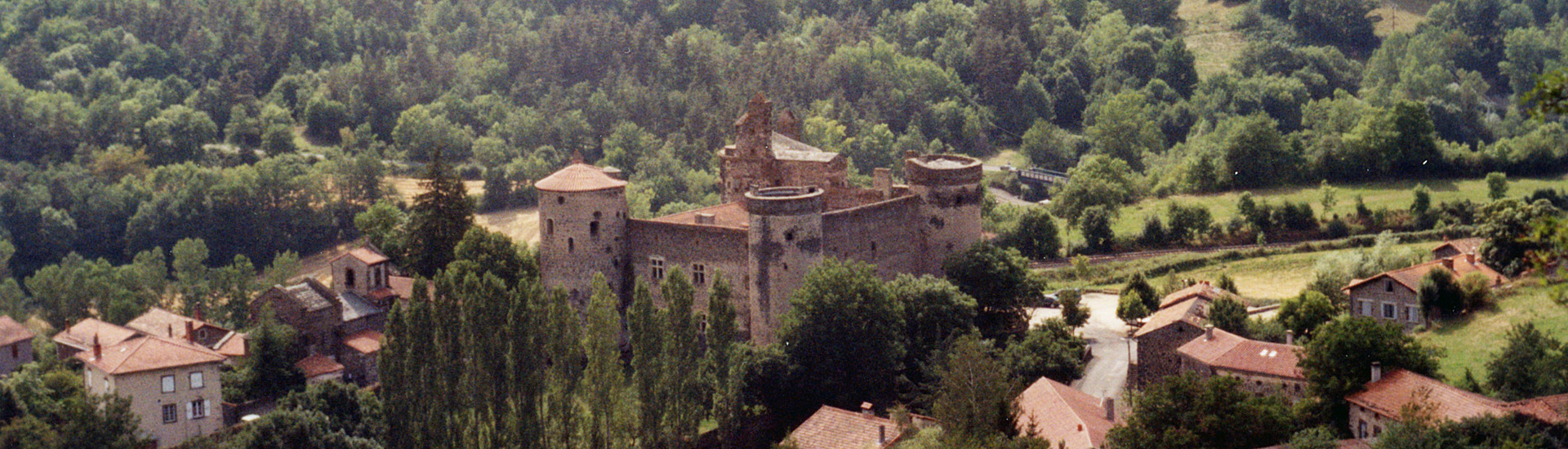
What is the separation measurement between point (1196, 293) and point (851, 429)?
17.7 meters

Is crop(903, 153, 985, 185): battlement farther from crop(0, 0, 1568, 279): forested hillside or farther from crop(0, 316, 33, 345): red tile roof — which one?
crop(0, 0, 1568, 279): forested hillside

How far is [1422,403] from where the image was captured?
177 feet

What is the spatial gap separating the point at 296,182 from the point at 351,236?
4.83 metres

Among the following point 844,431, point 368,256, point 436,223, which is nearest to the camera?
point 844,431

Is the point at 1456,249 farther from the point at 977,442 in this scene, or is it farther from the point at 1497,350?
the point at 977,442

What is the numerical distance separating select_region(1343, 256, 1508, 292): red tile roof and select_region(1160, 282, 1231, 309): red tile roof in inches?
201

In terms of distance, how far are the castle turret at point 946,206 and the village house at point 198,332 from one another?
26047 millimetres

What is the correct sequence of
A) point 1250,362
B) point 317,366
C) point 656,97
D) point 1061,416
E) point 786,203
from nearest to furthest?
point 1061,416, point 1250,362, point 786,203, point 317,366, point 656,97

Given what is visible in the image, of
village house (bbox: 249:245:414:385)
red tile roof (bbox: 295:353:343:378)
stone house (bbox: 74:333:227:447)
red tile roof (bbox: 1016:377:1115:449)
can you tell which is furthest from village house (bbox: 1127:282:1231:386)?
stone house (bbox: 74:333:227:447)

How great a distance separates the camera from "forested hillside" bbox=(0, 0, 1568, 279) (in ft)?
385

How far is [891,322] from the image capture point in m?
65.2

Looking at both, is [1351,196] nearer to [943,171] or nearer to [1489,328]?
[1489,328]

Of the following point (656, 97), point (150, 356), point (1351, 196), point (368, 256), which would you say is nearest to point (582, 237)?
point (368, 256)

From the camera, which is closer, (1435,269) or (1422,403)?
(1422,403)
